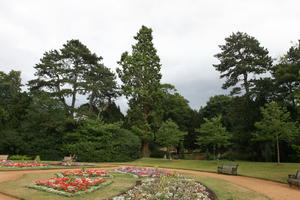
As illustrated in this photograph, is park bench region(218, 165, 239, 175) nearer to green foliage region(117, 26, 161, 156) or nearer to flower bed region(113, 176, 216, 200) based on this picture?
flower bed region(113, 176, 216, 200)

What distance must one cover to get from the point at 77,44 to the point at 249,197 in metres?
36.9

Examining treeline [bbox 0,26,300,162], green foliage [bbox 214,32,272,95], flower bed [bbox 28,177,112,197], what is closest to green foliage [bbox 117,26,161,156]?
treeline [bbox 0,26,300,162]

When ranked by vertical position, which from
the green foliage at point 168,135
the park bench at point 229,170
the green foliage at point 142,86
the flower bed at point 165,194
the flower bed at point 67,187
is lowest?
the flower bed at point 67,187

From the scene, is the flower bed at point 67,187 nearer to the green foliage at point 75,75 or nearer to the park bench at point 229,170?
the park bench at point 229,170

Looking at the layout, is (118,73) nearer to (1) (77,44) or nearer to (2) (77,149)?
(1) (77,44)

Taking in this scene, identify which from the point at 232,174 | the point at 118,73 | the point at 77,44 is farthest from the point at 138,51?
Result: the point at 232,174

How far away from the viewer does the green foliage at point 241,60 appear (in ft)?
108

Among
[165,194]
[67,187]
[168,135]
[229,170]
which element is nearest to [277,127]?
[229,170]

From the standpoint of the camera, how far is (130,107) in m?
36.7

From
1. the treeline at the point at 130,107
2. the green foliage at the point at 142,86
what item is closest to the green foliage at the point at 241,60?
the treeline at the point at 130,107

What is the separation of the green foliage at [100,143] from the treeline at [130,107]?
0.45ft

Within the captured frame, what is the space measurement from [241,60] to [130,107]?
19863 mm

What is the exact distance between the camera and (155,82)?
121ft

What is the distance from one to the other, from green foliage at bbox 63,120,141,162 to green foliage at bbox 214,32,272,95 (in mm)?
18669
